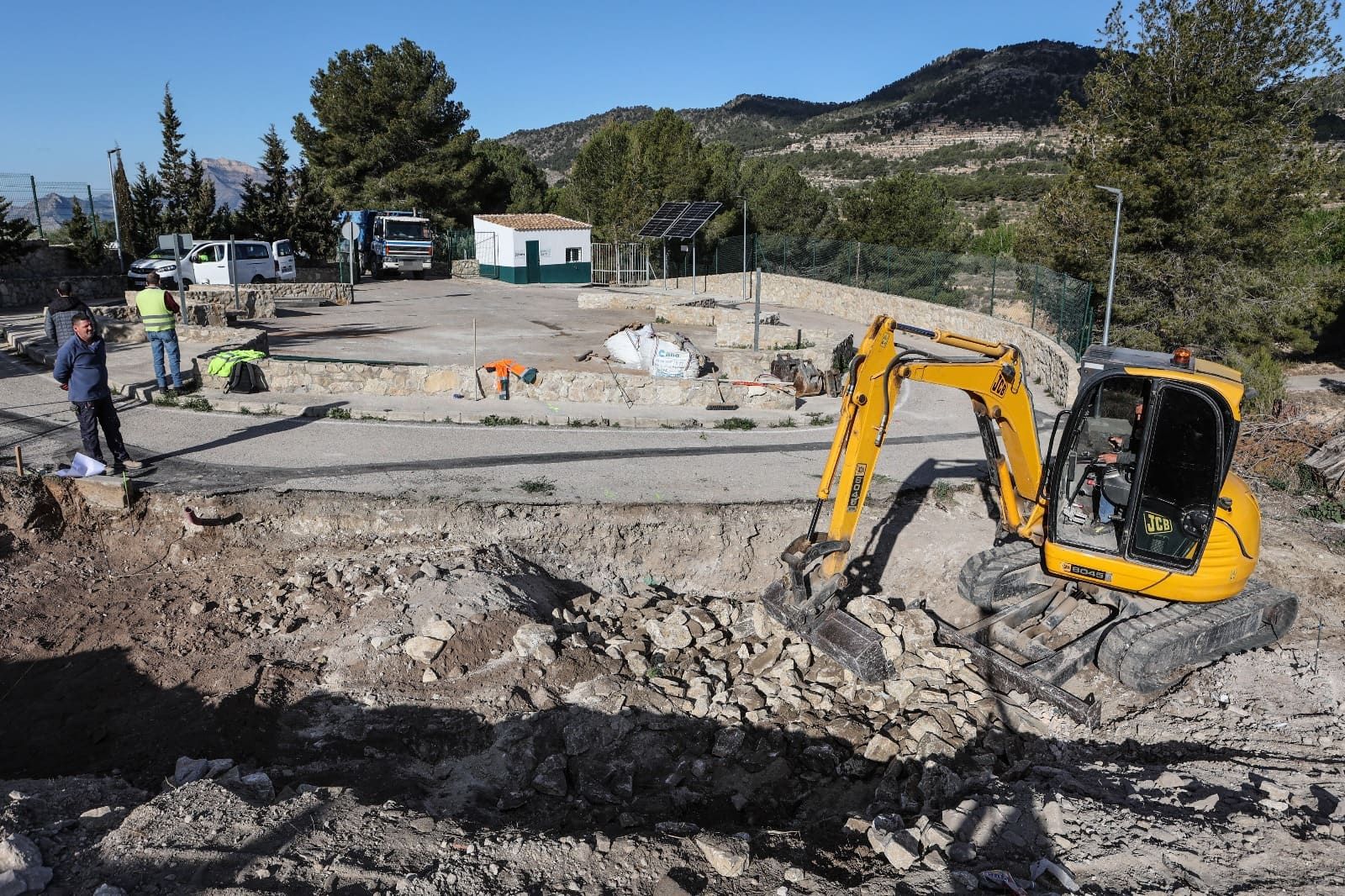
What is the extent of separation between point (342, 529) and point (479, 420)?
14.8 feet

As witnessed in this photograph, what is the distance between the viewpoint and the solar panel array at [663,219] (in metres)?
32.5

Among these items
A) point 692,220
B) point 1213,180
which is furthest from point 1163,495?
point 692,220

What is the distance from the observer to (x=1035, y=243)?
28578mm

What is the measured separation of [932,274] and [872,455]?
19775 millimetres

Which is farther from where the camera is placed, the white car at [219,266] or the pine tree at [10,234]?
the pine tree at [10,234]

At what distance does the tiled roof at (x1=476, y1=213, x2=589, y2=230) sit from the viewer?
3678cm

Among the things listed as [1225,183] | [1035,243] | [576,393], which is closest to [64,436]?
[576,393]

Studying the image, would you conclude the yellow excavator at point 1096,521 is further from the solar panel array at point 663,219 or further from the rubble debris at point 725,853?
→ the solar panel array at point 663,219

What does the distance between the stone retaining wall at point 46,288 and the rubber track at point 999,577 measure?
26408 millimetres

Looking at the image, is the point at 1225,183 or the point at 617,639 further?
the point at 1225,183

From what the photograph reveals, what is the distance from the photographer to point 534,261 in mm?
37188

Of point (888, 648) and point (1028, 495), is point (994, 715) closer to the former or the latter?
point (888, 648)

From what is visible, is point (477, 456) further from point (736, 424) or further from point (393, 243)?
point (393, 243)

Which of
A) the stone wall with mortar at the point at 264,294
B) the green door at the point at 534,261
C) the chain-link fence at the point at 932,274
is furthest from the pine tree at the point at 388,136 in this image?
the stone wall with mortar at the point at 264,294
